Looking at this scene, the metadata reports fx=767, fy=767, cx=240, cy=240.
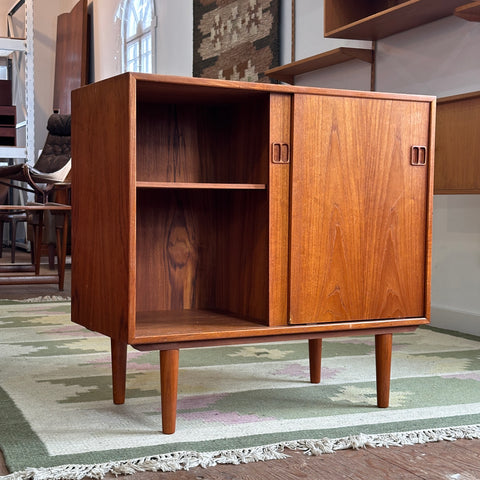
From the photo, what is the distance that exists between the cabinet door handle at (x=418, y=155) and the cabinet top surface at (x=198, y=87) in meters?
0.19

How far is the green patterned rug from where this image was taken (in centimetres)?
178

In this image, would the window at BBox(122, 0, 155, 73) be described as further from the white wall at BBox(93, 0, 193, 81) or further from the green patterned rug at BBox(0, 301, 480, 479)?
the green patterned rug at BBox(0, 301, 480, 479)

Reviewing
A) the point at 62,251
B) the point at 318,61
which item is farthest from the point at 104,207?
the point at 62,251

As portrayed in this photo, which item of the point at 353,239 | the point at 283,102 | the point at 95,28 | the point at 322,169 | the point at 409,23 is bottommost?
the point at 353,239

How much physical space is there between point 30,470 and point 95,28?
813 cm

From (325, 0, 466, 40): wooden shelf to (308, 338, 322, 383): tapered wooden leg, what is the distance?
1.73 meters

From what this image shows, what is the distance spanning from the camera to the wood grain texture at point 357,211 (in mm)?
2014

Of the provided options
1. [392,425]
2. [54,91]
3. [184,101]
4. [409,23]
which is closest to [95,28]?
[54,91]

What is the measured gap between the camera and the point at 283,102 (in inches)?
77.5

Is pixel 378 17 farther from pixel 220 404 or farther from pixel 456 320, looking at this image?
pixel 220 404

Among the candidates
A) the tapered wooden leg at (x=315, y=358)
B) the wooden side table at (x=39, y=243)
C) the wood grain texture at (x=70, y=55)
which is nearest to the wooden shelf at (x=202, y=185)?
the tapered wooden leg at (x=315, y=358)

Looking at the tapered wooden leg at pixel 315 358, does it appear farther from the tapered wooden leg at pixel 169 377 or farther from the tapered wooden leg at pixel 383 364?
the tapered wooden leg at pixel 169 377

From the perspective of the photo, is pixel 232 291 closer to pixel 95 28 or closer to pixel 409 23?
pixel 409 23

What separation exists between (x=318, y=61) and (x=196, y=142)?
91.0 inches
